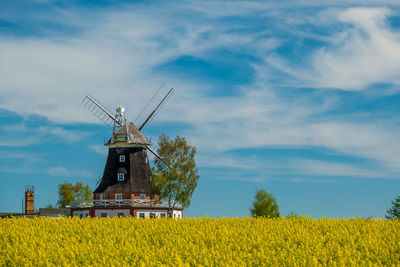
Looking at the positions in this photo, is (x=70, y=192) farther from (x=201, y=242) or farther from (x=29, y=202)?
(x=201, y=242)

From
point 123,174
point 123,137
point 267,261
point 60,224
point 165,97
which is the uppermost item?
point 165,97

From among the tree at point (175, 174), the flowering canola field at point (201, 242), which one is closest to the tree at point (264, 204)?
the tree at point (175, 174)

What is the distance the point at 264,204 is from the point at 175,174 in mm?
9962

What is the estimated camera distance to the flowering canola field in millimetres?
14195

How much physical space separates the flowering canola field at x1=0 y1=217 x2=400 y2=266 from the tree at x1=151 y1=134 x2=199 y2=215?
2835 centimetres

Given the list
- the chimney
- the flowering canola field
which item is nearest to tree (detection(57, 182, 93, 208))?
the chimney

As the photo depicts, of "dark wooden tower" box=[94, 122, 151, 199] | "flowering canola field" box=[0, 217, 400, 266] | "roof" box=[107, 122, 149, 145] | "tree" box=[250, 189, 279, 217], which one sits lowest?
"flowering canola field" box=[0, 217, 400, 266]

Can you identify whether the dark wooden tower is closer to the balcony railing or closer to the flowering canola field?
the balcony railing

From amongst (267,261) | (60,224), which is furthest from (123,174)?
(267,261)

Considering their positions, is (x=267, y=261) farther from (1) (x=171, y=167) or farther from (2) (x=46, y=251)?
(1) (x=171, y=167)

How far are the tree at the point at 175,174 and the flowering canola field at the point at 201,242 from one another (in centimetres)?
2835

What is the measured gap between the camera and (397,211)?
55125mm

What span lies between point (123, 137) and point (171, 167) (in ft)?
22.1

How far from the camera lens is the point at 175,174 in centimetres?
5100
